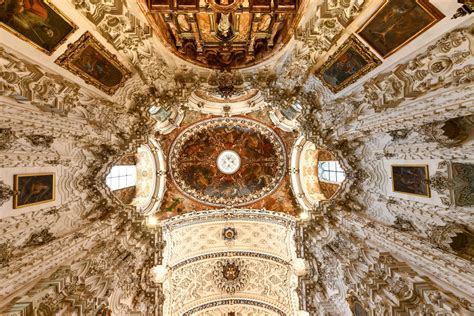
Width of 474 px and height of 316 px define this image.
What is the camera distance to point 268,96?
1055cm

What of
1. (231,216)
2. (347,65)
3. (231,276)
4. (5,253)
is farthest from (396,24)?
(231,276)

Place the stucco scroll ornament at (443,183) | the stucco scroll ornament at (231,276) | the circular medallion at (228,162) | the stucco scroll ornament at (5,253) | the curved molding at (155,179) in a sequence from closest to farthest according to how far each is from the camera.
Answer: the stucco scroll ornament at (5,253) → the stucco scroll ornament at (443,183) → the curved molding at (155,179) → the stucco scroll ornament at (231,276) → the circular medallion at (228,162)

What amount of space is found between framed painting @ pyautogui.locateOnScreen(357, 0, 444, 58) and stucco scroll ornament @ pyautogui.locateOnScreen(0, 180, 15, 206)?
10.3 m

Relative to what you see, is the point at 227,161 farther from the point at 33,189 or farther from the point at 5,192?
the point at 5,192

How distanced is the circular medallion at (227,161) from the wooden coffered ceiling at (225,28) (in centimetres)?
621

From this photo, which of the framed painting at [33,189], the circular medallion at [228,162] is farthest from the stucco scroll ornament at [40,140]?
the circular medallion at [228,162]

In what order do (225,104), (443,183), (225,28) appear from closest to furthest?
(443,183), (225,28), (225,104)

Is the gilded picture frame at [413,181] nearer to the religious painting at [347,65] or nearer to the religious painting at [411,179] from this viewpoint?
the religious painting at [411,179]

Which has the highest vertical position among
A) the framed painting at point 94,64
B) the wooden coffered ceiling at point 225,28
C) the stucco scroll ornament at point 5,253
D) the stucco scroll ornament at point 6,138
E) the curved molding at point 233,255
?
the wooden coffered ceiling at point 225,28

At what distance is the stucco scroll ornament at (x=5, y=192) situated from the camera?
6.31 m

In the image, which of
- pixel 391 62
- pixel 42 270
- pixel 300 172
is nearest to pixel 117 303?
pixel 42 270

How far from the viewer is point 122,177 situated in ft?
44.7

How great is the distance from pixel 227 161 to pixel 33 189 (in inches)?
435

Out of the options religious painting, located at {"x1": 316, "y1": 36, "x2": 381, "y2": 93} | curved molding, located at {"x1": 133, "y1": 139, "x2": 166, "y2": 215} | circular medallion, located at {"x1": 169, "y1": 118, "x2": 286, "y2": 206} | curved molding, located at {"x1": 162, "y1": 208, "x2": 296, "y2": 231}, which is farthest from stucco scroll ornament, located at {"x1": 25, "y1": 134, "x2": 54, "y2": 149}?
religious painting, located at {"x1": 316, "y1": 36, "x2": 381, "y2": 93}
